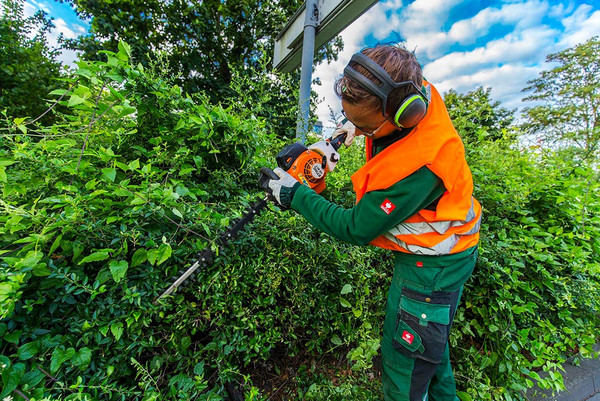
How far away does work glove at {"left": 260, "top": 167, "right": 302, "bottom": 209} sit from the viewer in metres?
1.28

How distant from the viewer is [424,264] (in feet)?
4.05

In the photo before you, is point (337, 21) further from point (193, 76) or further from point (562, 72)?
point (562, 72)

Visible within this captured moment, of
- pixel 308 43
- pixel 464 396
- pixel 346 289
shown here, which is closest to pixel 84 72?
pixel 346 289

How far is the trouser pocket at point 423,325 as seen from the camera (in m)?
1.17

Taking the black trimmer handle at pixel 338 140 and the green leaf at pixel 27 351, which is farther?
the black trimmer handle at pixel 338 140

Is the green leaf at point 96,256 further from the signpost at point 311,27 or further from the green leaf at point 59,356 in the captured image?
the signpost at point 311,27

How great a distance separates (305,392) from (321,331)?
0.42 m

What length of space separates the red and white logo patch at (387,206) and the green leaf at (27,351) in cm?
145

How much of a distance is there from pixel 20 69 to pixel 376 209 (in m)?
6.20

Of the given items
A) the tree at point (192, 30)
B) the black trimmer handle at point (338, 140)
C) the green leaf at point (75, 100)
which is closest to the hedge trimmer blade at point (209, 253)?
the black trimmer handle at point (338, 140)

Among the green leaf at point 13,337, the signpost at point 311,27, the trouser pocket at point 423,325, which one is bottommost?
the trouser pocket at point 423,325

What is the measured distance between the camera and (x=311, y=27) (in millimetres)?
2740

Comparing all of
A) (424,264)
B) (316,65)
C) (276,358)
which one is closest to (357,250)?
(424,264)

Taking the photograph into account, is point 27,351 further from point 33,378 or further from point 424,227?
point 424,227
